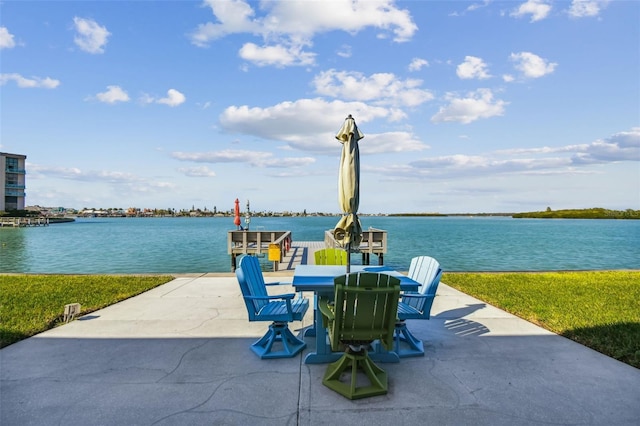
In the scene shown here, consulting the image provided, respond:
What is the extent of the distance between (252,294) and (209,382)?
4.05 feet

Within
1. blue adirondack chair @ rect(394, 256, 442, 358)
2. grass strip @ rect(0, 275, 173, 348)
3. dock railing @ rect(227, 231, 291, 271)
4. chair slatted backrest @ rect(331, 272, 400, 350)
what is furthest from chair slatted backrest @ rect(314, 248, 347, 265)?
dock railing @ rect(227, 231, 291, 271)

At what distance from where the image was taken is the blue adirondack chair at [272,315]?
4422 millimetres

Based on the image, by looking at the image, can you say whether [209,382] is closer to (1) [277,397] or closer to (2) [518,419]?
(1) [277,397]

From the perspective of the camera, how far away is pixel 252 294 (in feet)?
15.3

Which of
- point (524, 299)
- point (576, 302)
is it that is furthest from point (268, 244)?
point (576, 302)

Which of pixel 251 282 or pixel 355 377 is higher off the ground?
pixel 251 282

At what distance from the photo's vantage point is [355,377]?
3.51 metres

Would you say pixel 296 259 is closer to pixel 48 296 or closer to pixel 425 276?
pixel 48 296

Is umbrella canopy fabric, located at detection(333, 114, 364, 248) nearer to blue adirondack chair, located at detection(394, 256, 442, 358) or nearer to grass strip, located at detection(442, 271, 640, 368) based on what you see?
blue adirondack chair, located at detection(394, 256, 442, 358)

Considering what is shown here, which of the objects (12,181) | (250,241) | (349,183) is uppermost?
(12,181)

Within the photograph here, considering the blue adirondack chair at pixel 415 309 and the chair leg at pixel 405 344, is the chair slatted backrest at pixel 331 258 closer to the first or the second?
the blue adirondack chair at pixel 415 309

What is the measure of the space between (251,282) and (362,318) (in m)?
Answer: 1.97

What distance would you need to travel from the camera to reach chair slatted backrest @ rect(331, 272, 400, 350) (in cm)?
337

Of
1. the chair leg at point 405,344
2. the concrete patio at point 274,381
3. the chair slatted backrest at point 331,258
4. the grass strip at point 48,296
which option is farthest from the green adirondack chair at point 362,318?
the grass strip at point 48,296
